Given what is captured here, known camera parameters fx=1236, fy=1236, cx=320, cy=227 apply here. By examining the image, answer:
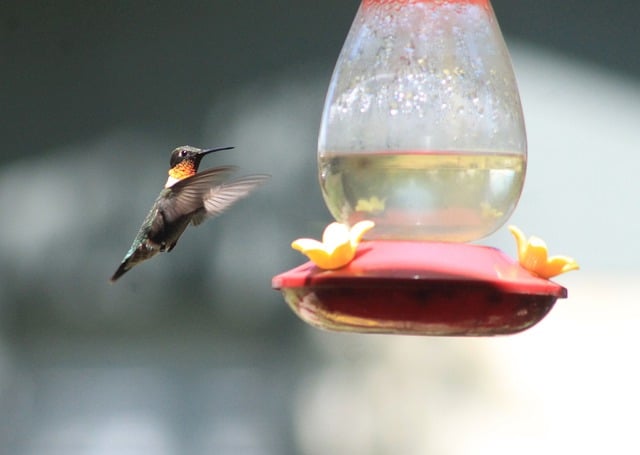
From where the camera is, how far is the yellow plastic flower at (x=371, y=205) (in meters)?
2.94

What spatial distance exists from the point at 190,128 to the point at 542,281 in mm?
2653

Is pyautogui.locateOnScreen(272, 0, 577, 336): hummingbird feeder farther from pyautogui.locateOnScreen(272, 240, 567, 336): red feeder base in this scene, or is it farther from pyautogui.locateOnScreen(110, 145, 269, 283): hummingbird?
pyautogui.locateOnScreen(110, 145, 269, 283): hummingbird

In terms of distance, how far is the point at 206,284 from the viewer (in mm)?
4961

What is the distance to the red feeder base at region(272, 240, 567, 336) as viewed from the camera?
250cm

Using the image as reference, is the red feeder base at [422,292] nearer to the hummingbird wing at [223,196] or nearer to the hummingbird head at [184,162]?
the hummingbird wing at [223,196]

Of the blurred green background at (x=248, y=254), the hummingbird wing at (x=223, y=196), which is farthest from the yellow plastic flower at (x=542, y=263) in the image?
the blurred green background at (x=248, y=254)

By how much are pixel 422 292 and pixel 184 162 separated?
5.63 ft

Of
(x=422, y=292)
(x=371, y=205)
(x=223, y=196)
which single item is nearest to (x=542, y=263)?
(x=422, y=292)

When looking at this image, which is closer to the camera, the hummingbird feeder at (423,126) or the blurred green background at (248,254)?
the hummingbird feeder at (423,126)

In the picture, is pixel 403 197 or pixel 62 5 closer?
pixel 403 197

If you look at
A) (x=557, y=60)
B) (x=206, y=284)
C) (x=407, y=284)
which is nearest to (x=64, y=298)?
(x=206, y=284)

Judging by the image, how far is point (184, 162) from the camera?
4.05 m

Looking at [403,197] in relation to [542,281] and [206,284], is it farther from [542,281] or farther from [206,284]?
[206,284]

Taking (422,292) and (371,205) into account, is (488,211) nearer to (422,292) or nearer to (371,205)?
(371,205)
